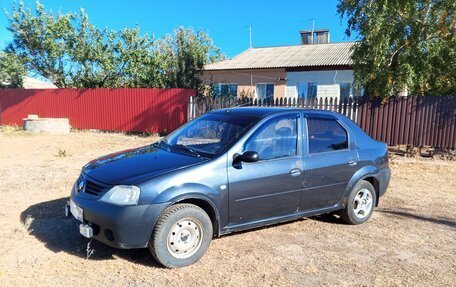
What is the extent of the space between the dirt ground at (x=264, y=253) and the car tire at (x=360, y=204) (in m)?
0.14

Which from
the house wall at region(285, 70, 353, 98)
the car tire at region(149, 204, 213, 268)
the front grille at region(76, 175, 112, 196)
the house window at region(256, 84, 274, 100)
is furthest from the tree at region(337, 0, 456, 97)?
the house window at region(256, 84, 274, 100)

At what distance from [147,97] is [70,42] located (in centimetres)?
663

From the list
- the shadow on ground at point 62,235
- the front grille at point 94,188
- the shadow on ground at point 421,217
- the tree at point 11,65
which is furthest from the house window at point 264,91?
the front grille at point 94,188

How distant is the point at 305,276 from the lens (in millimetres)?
3959

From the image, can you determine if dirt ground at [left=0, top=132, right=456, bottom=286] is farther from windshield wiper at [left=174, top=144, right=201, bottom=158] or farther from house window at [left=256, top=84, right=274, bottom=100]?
house window at [left=256, top=84, right=274, bottom=100]

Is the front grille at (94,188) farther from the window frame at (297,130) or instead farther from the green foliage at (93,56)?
the green foliage at (93,56)

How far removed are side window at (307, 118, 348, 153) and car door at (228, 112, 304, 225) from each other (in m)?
0.23

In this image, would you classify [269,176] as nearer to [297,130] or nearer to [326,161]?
[297,130]

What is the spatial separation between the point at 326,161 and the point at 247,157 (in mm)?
1261

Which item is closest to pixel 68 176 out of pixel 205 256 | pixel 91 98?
pixel 205 256

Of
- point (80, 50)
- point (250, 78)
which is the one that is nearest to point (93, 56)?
point (80, 50)

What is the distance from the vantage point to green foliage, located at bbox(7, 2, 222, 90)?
21281mm

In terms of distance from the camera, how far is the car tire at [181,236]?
389 centimetres

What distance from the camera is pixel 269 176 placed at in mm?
4527
